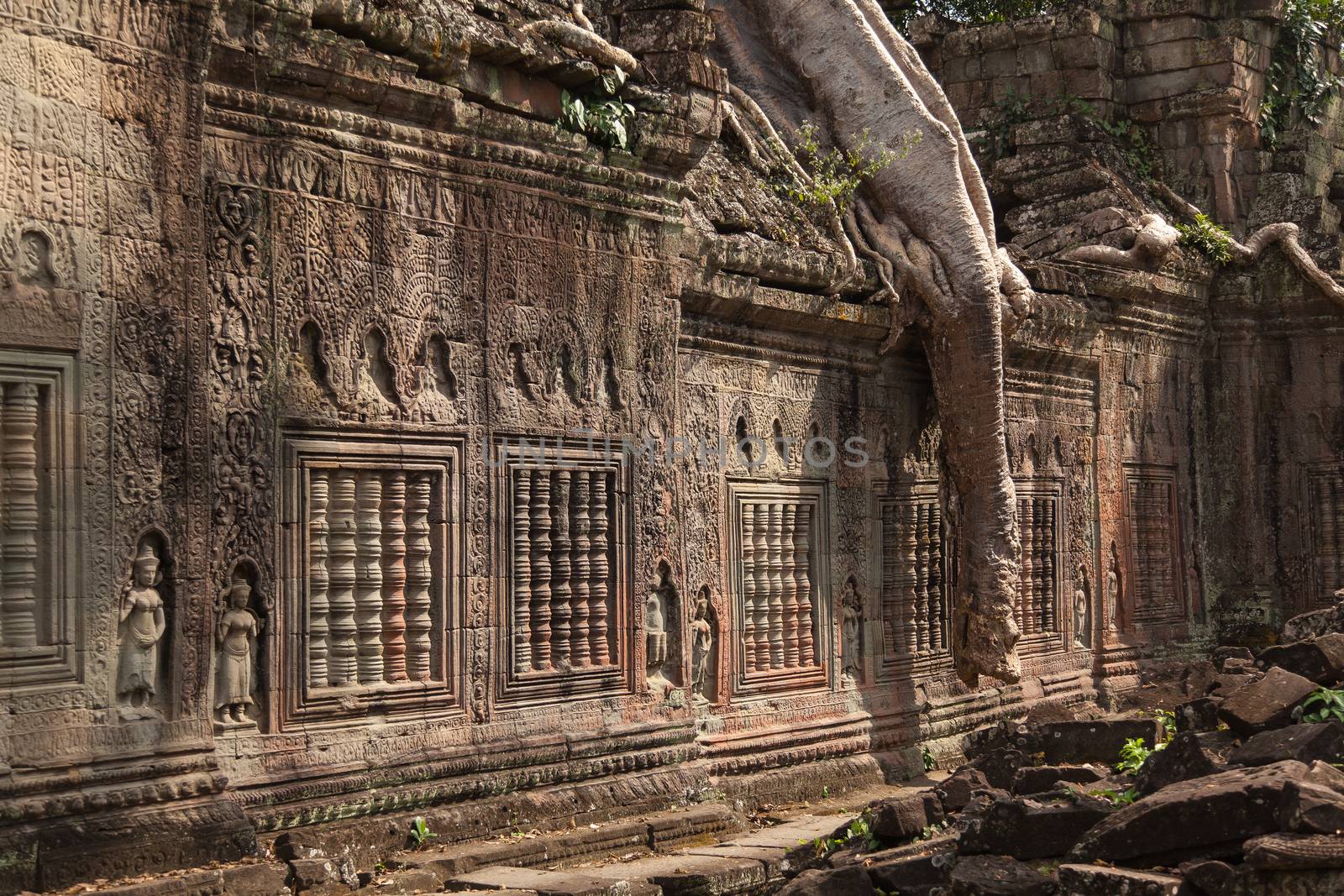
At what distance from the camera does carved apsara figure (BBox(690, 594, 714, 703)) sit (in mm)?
9398

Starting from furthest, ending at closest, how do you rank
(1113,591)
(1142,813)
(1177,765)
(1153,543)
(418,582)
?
(1153,543) → (1113,591) → (418,582) → (1177,765) → (1142,813)

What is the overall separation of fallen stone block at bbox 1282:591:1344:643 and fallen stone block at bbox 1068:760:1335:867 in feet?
12.0

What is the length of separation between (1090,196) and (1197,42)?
2.31 meters

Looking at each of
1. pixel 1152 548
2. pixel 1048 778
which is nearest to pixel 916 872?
pixel 1048 778

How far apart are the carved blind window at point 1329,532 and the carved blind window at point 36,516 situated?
12.2 metres

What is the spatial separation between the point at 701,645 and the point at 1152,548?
6.55 m

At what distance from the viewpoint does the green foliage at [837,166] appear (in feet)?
35.9

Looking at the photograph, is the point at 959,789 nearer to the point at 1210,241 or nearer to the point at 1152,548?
the point at 1152,548

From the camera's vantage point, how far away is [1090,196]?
48.7 ft

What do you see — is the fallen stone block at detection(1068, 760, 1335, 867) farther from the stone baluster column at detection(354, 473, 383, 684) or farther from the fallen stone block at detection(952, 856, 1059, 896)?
the stone baluster column at detection(354, 473, 383, 684)

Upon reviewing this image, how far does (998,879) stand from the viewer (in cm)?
597

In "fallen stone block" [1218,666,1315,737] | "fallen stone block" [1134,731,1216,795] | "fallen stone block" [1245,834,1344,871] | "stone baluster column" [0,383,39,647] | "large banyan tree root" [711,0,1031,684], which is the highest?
"large banyan tree root" [711,0,1031,684]

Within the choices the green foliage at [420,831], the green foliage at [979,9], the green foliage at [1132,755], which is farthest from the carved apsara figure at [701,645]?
the green foliage at [979,9]

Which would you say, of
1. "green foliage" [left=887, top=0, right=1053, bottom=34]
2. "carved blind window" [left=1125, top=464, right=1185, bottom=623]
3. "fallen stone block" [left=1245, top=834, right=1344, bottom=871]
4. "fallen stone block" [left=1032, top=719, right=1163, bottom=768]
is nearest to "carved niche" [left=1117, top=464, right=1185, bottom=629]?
"carved blind window" [left=1125, top=464, right=1185, bottom=623]
